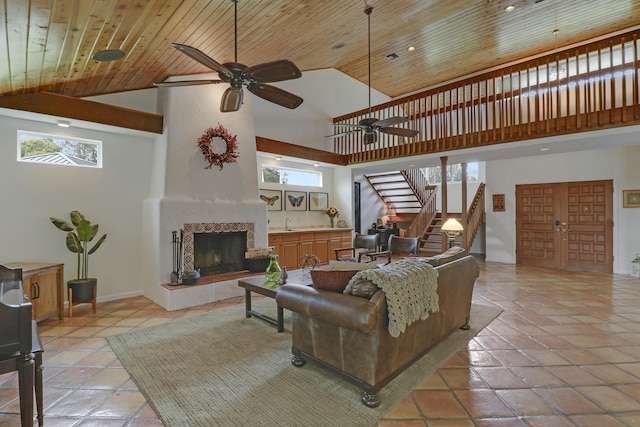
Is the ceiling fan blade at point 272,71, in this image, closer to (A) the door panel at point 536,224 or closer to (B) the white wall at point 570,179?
(B) the white wall at point 570,179

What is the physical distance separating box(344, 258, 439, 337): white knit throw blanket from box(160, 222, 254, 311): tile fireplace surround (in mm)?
2923

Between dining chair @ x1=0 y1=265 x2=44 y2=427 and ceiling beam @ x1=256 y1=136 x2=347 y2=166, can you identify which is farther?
ceiling beam @ x1=256 y1=136 x2=347 y2=166

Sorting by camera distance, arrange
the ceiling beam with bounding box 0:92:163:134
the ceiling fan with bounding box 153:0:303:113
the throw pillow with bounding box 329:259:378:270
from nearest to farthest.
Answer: the ceiling fan with bounding box 153:0:303:113 < the throw pillow with bounding box 329:259:378:270 < the ceiling beam with bounding box 0:92:163:134

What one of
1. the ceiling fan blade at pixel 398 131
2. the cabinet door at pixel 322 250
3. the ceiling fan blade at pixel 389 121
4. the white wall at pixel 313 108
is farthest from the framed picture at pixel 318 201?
the ceiling fan blade at pixel 389 121

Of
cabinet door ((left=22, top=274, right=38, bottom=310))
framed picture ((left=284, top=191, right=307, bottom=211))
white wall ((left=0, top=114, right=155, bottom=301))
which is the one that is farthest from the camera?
framed picture ((left=284, top=191, right=307, bottom=211))

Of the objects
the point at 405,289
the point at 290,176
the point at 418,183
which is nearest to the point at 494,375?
the point at 405,289

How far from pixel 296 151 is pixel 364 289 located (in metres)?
5.25

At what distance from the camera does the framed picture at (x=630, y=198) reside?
6004 mm

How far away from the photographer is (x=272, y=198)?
6.98 m

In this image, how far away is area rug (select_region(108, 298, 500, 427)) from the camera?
76.6 inches

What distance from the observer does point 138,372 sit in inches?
97.7

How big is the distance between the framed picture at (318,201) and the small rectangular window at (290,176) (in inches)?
10.7

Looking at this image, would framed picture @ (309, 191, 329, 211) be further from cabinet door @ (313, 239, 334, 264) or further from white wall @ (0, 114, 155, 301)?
white wall @ (0, 114, 155, 301)

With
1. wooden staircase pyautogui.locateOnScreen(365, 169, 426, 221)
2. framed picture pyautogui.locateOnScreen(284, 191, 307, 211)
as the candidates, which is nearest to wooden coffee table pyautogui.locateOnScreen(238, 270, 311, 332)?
framed picture pyautogui.locateOnScreen(284, 191, 307, 211)
